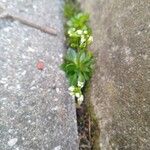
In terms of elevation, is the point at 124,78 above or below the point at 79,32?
below

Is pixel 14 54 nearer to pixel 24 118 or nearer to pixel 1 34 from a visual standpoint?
pixel 1 34

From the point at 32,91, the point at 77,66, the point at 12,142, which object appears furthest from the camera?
the point at 77,66

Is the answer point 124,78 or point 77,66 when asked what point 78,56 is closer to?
point 77,66

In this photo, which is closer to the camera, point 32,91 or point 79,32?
point 32,91

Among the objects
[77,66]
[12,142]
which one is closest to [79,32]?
[77,66]

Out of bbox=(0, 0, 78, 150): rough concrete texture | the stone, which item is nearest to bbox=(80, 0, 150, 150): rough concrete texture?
bbox=(0, 0, 78, 150): rough concrete texture

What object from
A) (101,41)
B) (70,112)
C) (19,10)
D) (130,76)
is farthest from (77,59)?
(19,10)

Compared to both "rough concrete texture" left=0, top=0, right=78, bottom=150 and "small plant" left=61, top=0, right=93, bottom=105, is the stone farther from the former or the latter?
"small plant" left=61, top=0, right=93, bottom=105

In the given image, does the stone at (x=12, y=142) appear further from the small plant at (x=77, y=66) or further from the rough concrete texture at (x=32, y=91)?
the small plant at (x=77, y=66)
